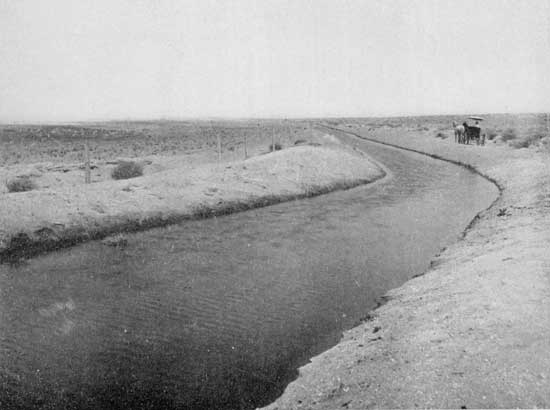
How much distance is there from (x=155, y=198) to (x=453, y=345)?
Answer: 14.2 meters

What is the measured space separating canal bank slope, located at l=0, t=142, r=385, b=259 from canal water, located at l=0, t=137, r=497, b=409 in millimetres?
1191

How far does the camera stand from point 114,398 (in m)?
6.52

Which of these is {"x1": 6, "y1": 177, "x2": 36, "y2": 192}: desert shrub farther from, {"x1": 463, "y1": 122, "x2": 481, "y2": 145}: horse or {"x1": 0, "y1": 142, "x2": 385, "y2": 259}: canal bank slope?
{"x1": 463, "y1": 122, "x2": 481, "y2": 145}: horse

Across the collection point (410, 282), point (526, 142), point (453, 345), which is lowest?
point (410, 282)

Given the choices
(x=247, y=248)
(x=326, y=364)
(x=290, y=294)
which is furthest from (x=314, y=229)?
(x=326, y=364)

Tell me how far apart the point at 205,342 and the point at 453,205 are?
1452cm

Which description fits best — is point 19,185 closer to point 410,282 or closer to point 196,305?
point 196,305

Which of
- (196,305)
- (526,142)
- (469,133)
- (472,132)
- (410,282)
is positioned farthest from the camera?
(469,133)

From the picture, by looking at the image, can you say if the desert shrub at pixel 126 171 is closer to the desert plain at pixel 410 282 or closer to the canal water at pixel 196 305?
the desert plain at pixel 410 282

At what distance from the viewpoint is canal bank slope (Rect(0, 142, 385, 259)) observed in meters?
14.8

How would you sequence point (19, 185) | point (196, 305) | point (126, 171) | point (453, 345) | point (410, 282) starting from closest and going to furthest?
point (453, 345) → point (196, 305) → point (410, 282) → point (19, 185) → point (126, 171)

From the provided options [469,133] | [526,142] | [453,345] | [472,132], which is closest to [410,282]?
[453,345]

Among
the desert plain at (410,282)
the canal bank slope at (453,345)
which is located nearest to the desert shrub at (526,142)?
the desert plain at (410,282)

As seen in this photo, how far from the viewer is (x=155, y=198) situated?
740 inches
